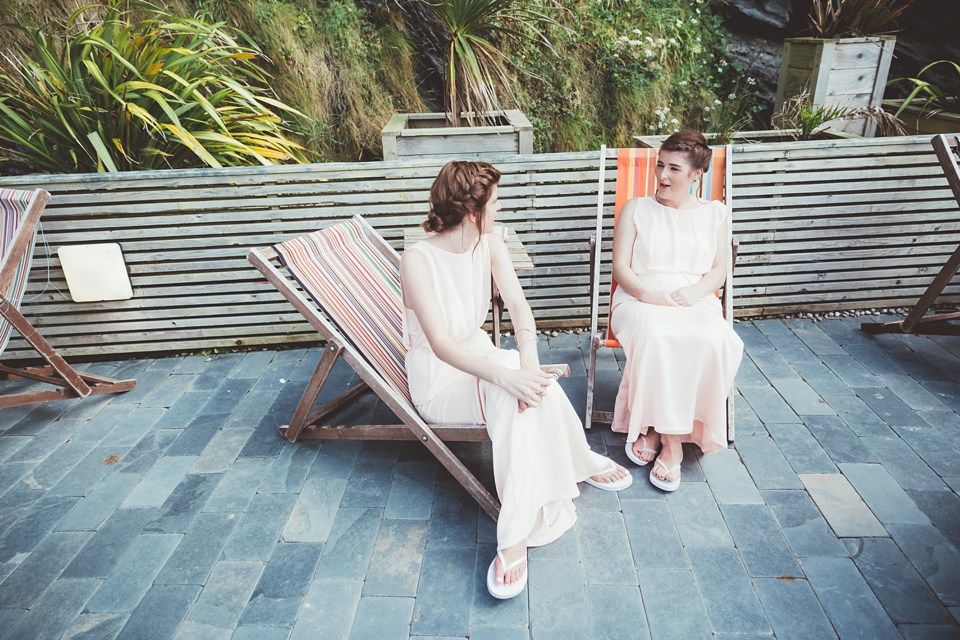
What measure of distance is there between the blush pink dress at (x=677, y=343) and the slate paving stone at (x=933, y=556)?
2.28ft

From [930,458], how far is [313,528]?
2.67 meters

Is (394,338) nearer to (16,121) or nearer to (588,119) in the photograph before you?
(16,121)

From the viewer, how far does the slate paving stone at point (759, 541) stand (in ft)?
6.79

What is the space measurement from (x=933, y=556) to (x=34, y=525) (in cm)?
347

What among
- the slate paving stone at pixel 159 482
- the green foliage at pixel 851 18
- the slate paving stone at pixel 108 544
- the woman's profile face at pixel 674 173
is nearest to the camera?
the slate paving stone at pixel 108 544

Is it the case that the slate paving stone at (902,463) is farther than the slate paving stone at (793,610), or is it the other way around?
the slate paving stone at (902,463)

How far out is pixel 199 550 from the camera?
226cm

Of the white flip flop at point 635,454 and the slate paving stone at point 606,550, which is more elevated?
the white flip flop at point 635,454

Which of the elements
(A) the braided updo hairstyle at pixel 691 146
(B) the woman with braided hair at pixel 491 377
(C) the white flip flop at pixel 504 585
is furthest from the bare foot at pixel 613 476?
(A) the braided updo hairstyle at pixel 691 146

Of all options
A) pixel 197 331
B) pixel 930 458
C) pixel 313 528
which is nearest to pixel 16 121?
pixel 197 331

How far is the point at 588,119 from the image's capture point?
19.5 feet

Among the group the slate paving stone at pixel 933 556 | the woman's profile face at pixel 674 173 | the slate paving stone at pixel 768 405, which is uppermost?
the woman's profile face at pixel 674 173

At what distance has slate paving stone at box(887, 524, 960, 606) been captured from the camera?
1968 mm

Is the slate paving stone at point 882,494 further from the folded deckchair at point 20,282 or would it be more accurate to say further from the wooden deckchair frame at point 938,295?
the folded deckchair at point 20,282
